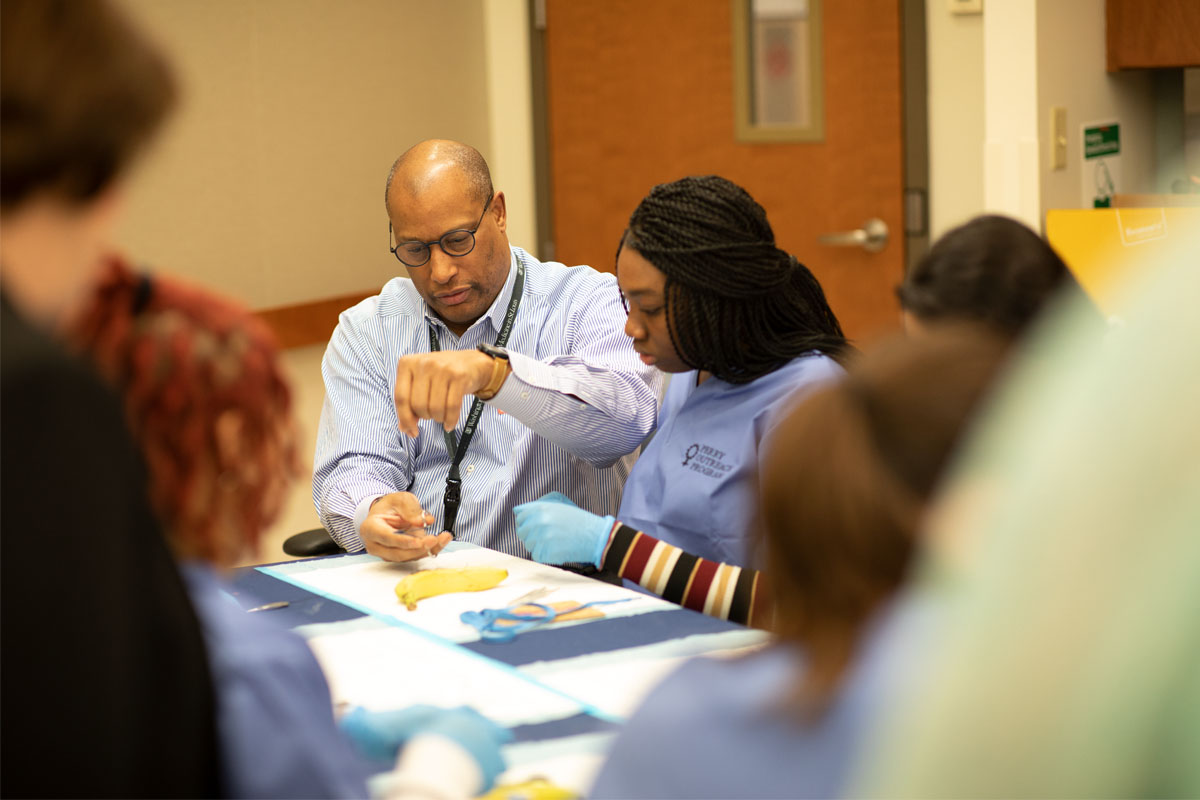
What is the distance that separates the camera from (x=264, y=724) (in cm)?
75

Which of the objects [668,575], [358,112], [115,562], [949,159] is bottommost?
[668,575]

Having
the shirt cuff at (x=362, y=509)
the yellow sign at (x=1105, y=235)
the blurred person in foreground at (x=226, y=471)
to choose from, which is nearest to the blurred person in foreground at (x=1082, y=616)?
the blurred person in foreground at (x=226, y=471)

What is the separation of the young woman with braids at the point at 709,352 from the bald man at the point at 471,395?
0.22 m

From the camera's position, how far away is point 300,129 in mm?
3617

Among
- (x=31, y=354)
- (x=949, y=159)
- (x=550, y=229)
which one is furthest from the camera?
(x=550, y=229)

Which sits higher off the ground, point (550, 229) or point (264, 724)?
point (550, 229)

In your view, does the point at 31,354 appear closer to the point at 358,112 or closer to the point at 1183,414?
the point at 1183,414

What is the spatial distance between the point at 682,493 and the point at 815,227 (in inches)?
76.5

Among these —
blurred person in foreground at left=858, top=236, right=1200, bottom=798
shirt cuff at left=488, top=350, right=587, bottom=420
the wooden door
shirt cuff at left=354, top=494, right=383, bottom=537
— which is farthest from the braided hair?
the wooden door

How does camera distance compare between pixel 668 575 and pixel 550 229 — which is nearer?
pixel 668 575

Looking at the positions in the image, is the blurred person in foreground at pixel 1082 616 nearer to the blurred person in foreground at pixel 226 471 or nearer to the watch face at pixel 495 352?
the blurred person in foreground at pixel 226 471

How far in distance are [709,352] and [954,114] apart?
5.99 ft

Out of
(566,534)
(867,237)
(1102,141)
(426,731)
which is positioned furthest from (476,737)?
(867,237)

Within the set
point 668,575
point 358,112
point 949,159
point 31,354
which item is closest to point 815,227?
point 949,159
